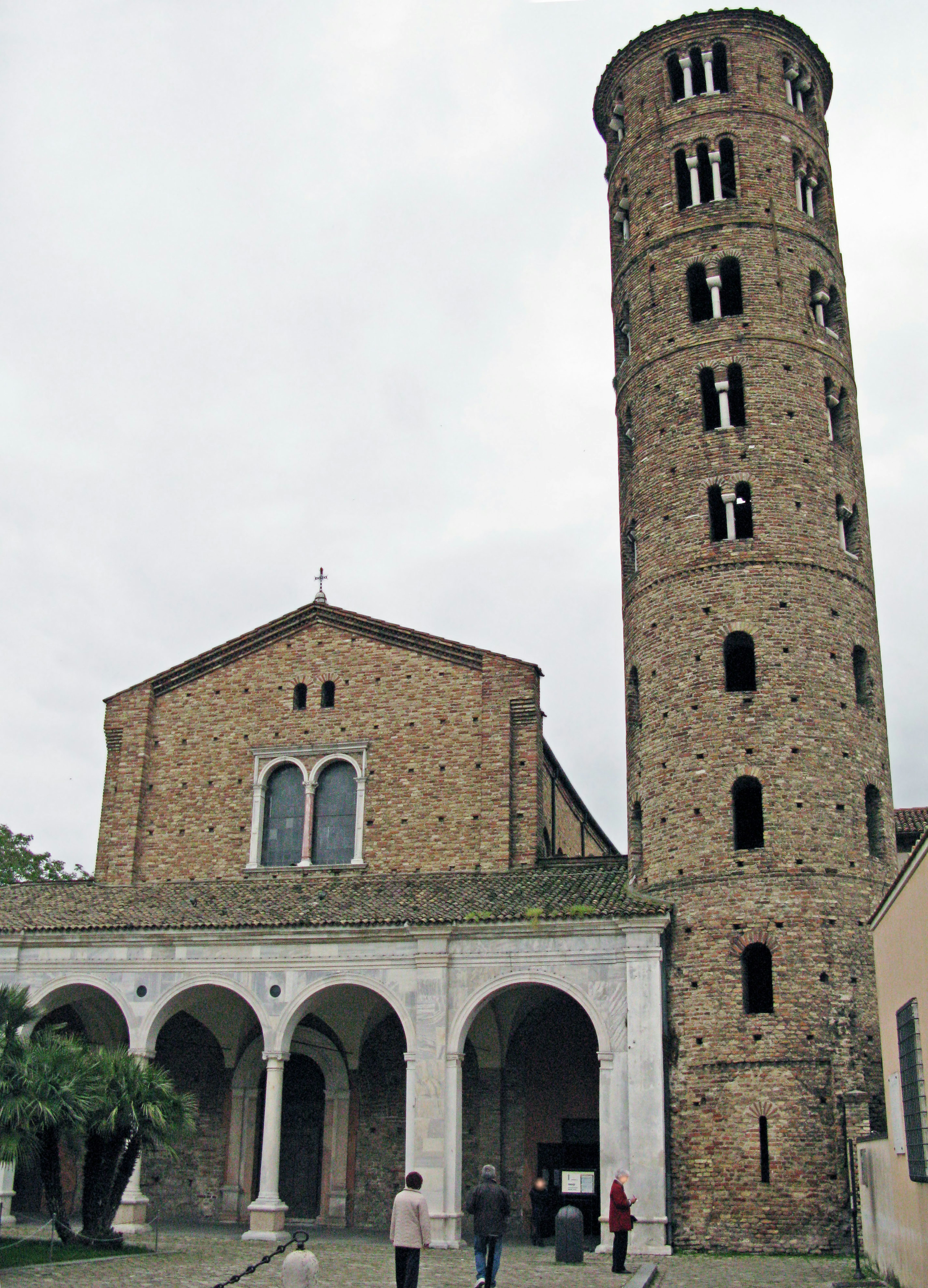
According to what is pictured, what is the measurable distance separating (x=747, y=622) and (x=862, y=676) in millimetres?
2326

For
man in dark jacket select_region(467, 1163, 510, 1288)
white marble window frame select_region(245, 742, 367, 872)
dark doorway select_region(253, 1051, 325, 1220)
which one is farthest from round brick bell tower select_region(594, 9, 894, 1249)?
dark doorway select_region(253, 1051, 325, 1220)

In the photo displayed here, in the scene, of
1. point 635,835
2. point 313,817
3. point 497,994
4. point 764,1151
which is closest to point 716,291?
point 635,835

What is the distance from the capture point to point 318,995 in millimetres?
21484

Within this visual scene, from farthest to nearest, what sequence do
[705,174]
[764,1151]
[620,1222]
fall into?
1. [705,174]
2. [764,1151]
3. [620,1222]

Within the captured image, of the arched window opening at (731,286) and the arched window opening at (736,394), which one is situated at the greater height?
the arched window opening at (731,286)

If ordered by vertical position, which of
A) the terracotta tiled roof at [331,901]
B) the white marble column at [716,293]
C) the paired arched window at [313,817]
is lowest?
the terracotta tiled roof at [331,901]

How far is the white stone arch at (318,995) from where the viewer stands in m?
21.0

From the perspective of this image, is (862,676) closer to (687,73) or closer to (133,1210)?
(687,73)

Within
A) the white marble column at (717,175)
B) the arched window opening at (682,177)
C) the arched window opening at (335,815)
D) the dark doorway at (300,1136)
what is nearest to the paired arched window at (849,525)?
the white marble column at (717,175)

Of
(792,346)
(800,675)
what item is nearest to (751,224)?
(792,346)

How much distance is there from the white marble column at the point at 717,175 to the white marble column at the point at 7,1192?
2100 centimetres

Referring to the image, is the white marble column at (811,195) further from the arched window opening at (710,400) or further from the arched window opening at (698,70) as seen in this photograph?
the arched window opening at (710,400)

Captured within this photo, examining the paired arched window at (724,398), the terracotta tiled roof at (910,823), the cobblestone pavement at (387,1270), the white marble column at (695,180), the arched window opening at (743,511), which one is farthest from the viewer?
the terracotta tiled roof at (910,823)

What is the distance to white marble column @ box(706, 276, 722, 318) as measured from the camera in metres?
23.9
